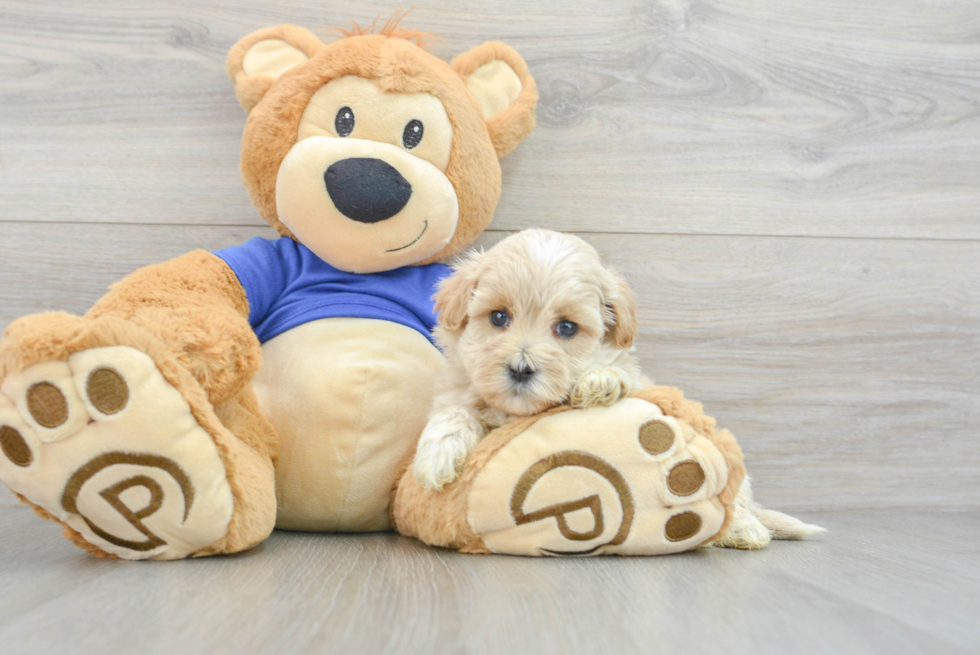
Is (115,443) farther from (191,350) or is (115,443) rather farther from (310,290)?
(310,290)

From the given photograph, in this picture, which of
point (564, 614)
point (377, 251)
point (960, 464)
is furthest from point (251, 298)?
point (960, 464)

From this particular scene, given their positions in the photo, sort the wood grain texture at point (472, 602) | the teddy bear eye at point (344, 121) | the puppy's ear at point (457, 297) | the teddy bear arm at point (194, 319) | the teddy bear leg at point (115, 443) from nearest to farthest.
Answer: the wood grain texture at point (472, 602)
the teddy bear leg at point (115, 443)
the teddy bear arm at point (194, 319)
the puppy's ear at point (457, 297)
the teddy bear eye at point (344, 121)

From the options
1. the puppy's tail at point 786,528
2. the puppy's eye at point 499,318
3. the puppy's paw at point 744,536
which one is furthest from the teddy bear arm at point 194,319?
the puppy's tail at point 786,528

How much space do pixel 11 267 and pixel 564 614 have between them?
4.33 feet

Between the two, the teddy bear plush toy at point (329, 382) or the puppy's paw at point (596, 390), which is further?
the puppy's paw at point (596, 390)

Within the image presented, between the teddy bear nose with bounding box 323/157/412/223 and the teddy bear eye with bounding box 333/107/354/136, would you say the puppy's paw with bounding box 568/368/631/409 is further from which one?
the teddy bear eye with bounding box 333/107/354/136

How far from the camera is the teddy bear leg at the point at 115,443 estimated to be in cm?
82

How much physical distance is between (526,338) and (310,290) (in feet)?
1.49

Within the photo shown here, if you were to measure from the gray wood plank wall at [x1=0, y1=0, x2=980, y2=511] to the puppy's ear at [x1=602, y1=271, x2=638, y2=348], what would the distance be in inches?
17.1

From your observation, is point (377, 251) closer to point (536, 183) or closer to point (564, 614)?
point (536, 183)

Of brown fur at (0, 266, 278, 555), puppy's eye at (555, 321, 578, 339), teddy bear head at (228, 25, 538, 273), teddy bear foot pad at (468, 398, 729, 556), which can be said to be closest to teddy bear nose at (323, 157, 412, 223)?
teddy bear head at (228, 25, 538, 273)

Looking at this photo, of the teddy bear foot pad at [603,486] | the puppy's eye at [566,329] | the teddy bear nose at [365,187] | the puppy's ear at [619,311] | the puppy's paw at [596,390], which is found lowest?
the teddy bear foot pad at [603,486]

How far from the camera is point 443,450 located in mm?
993

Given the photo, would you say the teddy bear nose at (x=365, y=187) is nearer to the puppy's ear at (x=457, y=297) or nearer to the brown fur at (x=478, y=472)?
the puppy's ear at (x=457, y=297)
